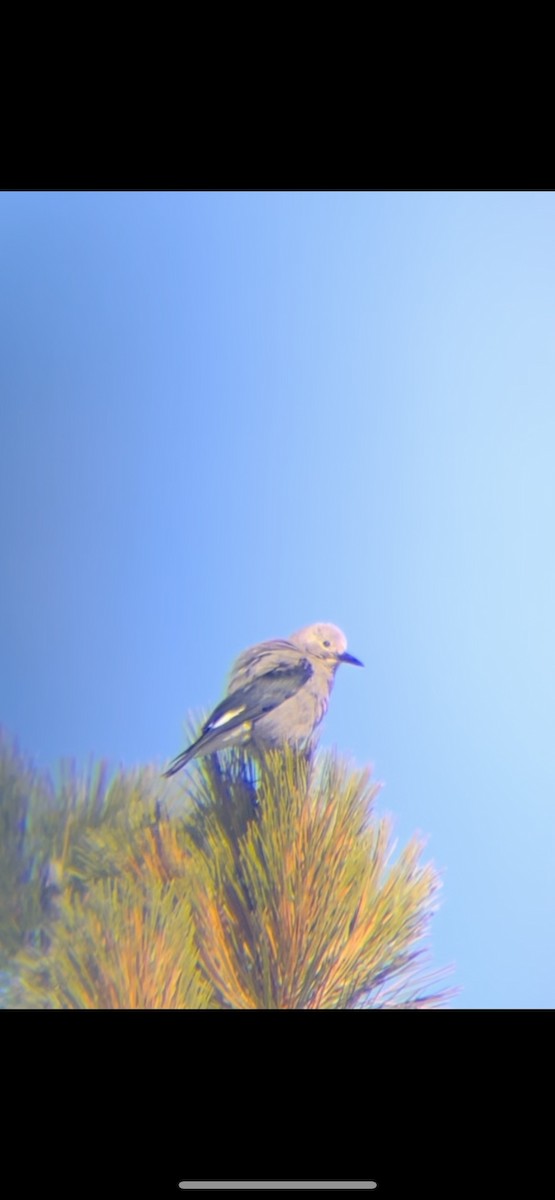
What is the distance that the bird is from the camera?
173 centimetres

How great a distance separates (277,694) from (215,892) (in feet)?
1.00

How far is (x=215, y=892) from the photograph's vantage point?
1.65 metres

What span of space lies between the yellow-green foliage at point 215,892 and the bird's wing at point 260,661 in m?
0.13

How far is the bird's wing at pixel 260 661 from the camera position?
5.82 feet

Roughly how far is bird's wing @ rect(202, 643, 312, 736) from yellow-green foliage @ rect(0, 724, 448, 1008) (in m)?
0.07
